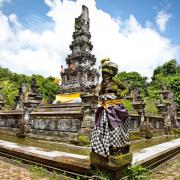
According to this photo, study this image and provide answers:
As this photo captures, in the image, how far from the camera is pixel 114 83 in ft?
15.5

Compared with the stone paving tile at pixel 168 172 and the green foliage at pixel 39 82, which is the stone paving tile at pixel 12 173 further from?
the green foliage at pixel 39 82

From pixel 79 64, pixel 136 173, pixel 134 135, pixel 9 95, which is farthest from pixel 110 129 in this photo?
pixel 9 95

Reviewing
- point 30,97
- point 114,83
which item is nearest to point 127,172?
point 114,83

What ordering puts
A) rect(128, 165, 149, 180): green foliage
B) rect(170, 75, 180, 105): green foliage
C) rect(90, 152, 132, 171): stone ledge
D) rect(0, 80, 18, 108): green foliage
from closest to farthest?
rect(90, 152, 132, 171): stone ledge → rect(128, 165, 149, 180): green foliage → rect(0, 80, 18, 108): green foliage → rect(170, 75, 180, 105): green foliage

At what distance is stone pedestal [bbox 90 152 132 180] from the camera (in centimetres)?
405

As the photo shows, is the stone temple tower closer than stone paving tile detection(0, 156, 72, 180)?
No

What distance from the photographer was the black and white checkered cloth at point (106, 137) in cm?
409

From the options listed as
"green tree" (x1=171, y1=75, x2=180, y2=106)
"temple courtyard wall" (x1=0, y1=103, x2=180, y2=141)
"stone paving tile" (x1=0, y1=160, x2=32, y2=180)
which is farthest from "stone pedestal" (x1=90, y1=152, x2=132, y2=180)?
"green tree" (x1=171, y1=75, x2=180, y2=106)

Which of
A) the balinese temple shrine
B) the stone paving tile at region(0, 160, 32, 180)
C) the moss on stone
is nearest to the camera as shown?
the stone paving tile at region(0, 160, 32, 180)

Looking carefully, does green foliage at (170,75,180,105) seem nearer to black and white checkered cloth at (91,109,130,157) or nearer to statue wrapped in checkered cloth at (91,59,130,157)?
statue wrapped in checkered cloth at (91,59,130,157)

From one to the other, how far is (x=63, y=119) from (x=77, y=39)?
19193 mm

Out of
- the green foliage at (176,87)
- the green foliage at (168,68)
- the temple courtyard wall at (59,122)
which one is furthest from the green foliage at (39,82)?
the temple courtyard wall at (59,122)

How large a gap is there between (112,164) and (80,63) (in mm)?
24872

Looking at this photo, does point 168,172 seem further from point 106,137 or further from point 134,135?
point 134,135
